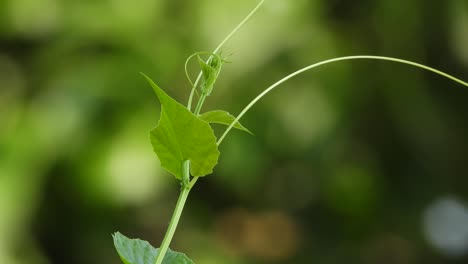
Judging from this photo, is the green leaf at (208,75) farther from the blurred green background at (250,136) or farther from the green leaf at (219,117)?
the blurred green background at (250,136)

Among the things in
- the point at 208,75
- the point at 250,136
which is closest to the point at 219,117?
the point at 208,75

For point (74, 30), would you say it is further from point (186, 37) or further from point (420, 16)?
point (420, 16)

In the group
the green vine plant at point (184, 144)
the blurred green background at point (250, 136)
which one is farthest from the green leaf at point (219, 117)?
the blurred green background at point (250, 136)

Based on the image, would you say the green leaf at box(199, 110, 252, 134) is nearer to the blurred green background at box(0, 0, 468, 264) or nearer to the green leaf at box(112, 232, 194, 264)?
the green leaf at box(112, 232, 194, 264)

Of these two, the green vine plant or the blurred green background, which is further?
the blurred green background

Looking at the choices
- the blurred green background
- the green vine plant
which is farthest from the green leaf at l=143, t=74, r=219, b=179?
the blurred green background

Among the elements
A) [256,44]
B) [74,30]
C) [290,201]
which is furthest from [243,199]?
[74,30]

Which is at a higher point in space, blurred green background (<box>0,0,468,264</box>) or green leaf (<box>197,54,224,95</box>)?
green leaf (<box>197,54,224,95</box>)
